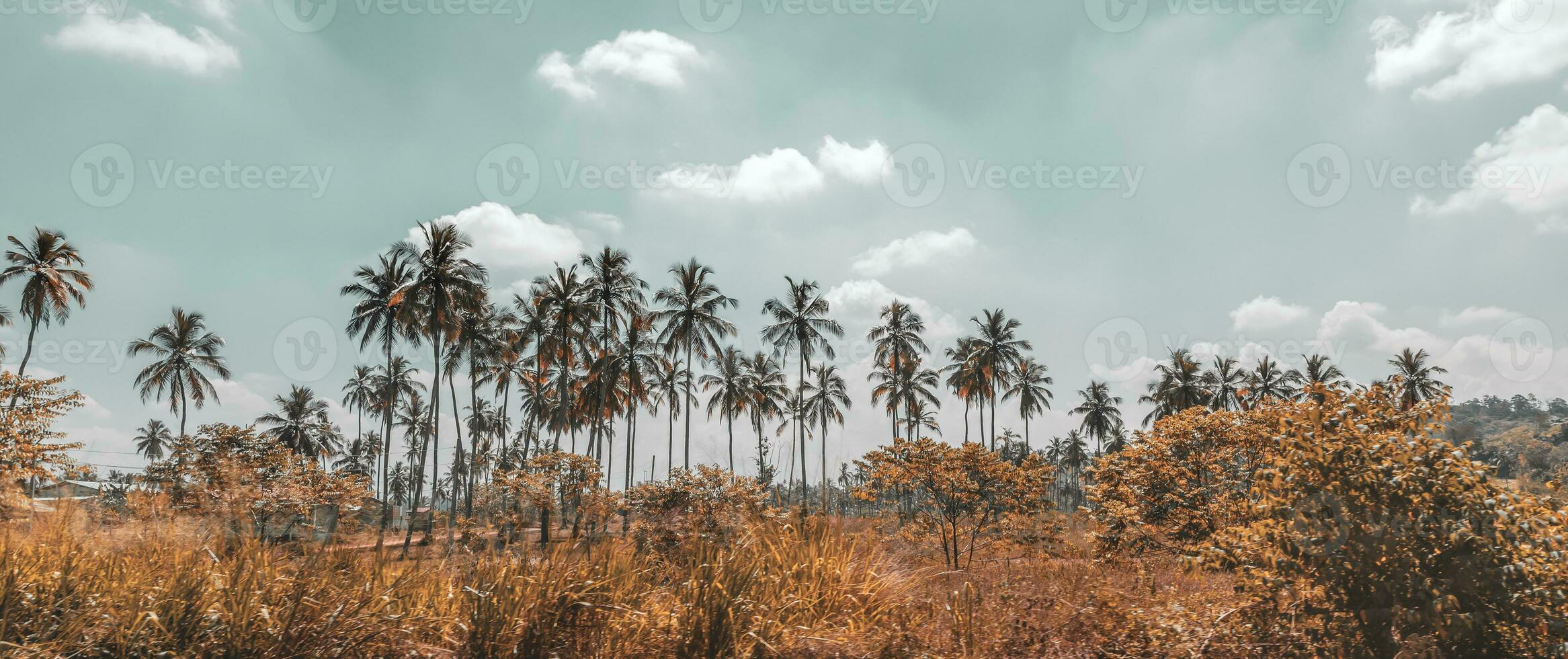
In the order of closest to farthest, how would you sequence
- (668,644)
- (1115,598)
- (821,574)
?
(668,644) → (821,574) → (1115,598)

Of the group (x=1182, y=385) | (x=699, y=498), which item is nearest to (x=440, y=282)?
(x=699, y=498)

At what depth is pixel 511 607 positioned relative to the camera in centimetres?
513

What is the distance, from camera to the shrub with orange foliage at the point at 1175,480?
13461mm

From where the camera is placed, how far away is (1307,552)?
492 centimetres

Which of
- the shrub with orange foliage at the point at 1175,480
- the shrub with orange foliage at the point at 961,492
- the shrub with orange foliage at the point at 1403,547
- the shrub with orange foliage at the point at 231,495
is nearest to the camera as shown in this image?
the shrub with orange foliage at the point at 1403,547

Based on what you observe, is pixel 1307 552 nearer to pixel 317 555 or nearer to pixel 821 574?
pixel 821 574

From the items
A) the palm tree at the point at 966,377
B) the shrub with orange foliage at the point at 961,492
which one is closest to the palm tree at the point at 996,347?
the palm tree at the point at 966,377

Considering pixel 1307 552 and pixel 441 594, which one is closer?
pixel 1307 552

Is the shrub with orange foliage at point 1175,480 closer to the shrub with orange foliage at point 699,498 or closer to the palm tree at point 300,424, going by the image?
the shrub with orange foliage at point 699,498

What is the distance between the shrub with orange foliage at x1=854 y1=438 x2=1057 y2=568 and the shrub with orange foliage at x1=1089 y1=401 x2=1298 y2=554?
5.30 metres

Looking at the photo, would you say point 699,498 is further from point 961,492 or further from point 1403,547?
point 1403,547

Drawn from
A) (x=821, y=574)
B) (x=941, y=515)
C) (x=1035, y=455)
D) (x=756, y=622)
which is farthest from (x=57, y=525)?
(x=1035, y=455)

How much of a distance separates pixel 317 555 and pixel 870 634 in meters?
4.21

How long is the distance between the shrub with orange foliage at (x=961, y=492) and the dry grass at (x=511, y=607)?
44.9 ft
